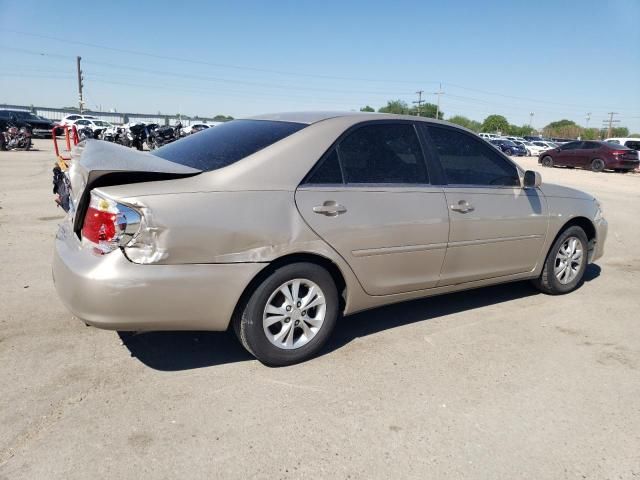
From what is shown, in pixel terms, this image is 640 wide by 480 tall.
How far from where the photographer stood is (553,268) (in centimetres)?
498

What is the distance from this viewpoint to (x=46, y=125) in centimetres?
3412

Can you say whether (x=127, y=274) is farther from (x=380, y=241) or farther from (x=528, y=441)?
(x=528, y=441)

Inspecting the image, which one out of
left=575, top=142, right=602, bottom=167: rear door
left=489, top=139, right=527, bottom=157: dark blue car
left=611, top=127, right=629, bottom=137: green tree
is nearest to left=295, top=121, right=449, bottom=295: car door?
left=575, top=142, right=602, bottom=167: rear door

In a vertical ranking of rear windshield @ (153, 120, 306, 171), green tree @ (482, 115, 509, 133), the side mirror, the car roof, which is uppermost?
green tree @ (482, 115, 509, 133)

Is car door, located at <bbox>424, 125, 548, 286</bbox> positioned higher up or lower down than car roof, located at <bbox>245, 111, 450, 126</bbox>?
lower down

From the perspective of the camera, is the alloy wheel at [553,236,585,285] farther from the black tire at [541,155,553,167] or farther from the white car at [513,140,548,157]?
the white car at [513,140,548,157]

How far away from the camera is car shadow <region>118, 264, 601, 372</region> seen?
136 inches

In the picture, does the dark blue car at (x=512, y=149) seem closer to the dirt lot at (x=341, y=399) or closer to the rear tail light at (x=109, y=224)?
the dirt lot at (x=341, y=399)

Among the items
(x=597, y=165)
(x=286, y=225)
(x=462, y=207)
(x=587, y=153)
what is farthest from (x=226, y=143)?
(x=587, y=153)

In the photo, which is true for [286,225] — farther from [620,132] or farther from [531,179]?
[620,132]

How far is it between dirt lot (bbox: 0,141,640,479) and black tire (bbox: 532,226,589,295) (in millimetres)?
467

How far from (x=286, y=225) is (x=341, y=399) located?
1.07m

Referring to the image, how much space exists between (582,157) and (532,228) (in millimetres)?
25225

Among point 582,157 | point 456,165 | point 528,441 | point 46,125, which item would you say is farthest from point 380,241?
point 46,125
